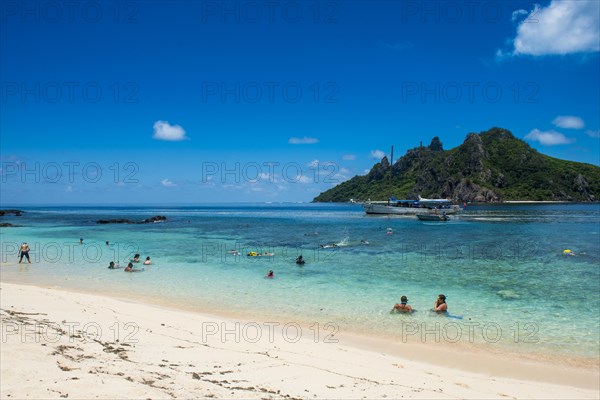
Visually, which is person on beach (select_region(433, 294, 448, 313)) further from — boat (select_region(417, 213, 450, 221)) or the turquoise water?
boat (select_region(417, 213, 450, 221))

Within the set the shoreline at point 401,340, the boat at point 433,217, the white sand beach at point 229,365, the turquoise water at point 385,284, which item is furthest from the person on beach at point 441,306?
the boat at point 433,217

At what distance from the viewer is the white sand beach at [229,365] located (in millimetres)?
7160

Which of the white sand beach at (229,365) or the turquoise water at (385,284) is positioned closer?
the white sand beach at (229,365)

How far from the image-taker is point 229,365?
350 inches

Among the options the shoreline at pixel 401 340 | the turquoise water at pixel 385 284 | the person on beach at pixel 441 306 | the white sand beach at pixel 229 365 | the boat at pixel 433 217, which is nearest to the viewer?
the white sand beach at pixel 229 365

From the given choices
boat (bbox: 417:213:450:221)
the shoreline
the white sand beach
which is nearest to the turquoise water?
the shoreline

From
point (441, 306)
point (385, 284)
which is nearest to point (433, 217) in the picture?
point (385, 284)

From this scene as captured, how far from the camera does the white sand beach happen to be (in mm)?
7160

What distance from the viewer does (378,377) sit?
8648 mm

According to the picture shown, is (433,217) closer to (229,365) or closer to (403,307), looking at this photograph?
(403,307)

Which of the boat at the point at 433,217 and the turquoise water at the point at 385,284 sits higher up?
the boat at the point at 433,217

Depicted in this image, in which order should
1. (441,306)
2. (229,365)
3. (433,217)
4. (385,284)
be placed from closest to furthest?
1. (229,365)
2. (441,306)
3. (385,284)
4. (433,217)

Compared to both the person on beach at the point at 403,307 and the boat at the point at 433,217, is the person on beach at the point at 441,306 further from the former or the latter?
the boat at the point at 433,217

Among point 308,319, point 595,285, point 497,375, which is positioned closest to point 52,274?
point 308,319
